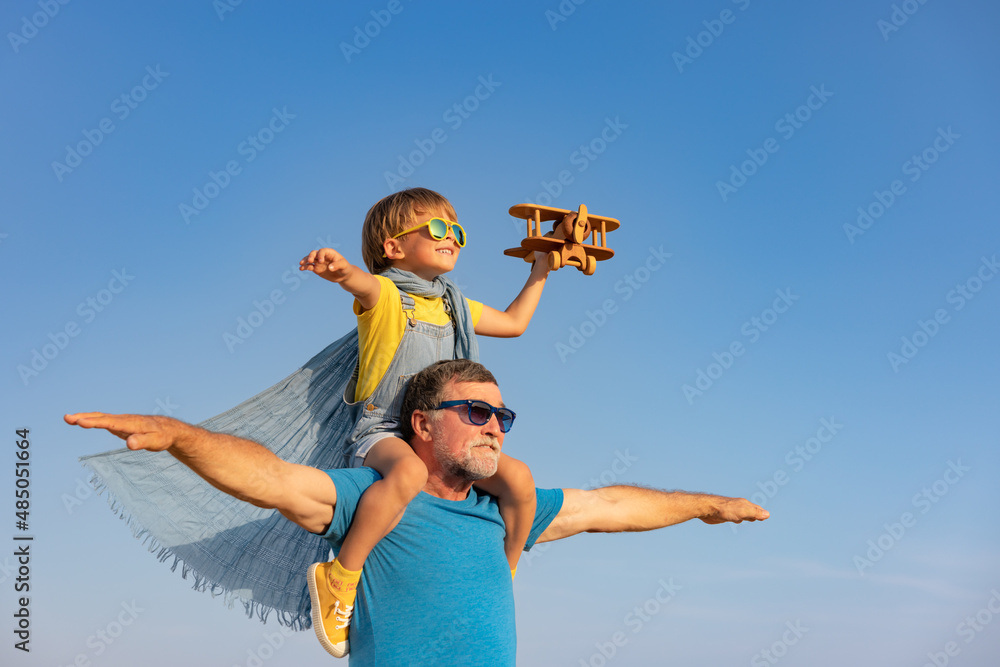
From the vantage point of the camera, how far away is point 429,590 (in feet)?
15.1

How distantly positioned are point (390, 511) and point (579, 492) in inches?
62.4

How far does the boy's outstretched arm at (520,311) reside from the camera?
5773 millimetres

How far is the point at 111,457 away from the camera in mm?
4828

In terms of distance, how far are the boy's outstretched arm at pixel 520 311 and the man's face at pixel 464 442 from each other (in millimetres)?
953

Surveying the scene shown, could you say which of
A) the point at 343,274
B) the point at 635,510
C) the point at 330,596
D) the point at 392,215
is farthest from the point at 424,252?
the point at 635,510

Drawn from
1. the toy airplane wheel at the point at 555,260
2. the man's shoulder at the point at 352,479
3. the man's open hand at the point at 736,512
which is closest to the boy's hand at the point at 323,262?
the man's shoulder at the point at 352,479

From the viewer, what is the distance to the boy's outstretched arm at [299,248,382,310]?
14.7 ft

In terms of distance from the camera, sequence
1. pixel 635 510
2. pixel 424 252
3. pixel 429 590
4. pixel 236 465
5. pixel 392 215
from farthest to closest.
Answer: pixel 635 510
pixel 392 215
pixel 424 252
pixel 429 590
pixel 236 465

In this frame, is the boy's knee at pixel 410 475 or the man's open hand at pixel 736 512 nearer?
the boy's knee at pixel 410 475

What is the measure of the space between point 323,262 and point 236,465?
1.08m

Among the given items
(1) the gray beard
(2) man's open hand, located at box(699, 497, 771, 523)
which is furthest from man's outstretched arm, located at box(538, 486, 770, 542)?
(1) the gray beard

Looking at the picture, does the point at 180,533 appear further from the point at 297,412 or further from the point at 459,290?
the point at 459,290

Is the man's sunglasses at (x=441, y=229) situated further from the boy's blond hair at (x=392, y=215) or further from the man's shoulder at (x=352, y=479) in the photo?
the man's shoulder at (x=352, y=479)

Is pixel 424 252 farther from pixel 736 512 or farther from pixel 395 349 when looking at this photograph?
pixel 736 512
